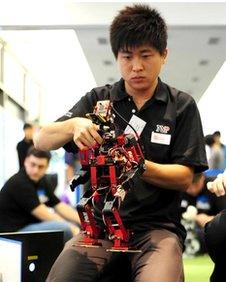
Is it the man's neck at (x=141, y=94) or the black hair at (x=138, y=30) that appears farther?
the man's neck at (x=141, y=94)

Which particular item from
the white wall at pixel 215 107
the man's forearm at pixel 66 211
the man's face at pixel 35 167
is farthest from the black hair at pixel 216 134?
the man's face at pixel 35 167

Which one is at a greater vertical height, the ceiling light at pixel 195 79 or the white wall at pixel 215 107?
the ceiling light at pixel 195 79

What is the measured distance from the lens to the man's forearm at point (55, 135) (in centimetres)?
165

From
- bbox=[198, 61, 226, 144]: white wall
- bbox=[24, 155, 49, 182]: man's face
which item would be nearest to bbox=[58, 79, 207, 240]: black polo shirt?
bbox=[24, 155, 49, 182]: man's face

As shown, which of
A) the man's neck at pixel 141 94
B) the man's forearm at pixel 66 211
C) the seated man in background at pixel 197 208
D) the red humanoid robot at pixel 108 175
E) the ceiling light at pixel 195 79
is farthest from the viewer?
Answer: the ceiling light at pixel 195 79

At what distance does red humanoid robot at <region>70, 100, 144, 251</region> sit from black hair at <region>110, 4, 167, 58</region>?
0.28 metres

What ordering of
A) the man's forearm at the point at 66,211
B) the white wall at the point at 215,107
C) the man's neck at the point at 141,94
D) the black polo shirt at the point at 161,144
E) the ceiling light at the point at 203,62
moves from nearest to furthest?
the black polo shirt at the point at 161,144 < the man's neck at the point at 141,94 < the man's forearm at the point at 66,211 < the white wall at the point at 215,107 < the ceiling light at the point at 203,62

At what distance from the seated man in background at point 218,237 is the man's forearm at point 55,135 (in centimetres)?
51

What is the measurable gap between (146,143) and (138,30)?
0.40m

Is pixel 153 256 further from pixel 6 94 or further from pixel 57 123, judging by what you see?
pixel 6 94

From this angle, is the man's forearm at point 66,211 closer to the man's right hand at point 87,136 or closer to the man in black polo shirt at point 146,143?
the man in black polo shirt at point 146,143

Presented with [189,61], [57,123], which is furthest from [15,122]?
[57,123]

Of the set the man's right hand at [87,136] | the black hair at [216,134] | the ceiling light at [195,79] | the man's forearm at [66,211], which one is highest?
the ceiling light at [195,79]

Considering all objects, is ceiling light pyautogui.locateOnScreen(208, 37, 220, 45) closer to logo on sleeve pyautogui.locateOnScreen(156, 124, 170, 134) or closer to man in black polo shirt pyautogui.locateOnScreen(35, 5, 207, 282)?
man in black polo shirt pyautogui.locateOnScreen(35, 5, 207, 282)
